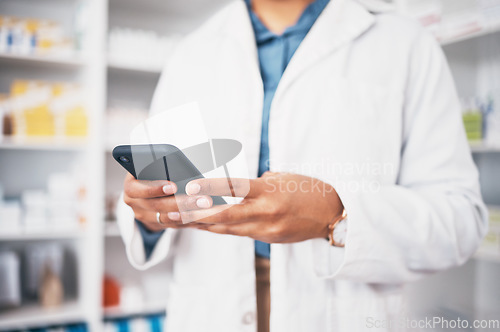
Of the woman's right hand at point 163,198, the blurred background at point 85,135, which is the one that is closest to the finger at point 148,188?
the woman's right hand at point 163,198

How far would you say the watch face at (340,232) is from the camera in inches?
19.3

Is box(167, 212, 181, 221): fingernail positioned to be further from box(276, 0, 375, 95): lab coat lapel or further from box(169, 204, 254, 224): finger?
box(276, 0, 375, 95): lab coat lapel

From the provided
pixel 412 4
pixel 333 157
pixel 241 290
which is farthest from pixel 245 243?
pixel 412 4

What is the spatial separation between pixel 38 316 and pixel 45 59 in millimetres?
982

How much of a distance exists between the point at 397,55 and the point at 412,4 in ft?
4.21

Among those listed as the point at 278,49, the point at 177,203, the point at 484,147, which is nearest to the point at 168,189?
the point at 177,203

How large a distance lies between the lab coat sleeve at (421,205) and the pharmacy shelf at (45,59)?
138 cm

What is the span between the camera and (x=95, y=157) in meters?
1.57

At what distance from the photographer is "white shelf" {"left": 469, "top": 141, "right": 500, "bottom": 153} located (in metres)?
1.38

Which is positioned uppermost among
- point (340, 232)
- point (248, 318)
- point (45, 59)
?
point (45, 59)

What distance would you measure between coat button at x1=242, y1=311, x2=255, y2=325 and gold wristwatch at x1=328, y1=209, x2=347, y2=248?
173mm

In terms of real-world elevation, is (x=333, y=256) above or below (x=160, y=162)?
below

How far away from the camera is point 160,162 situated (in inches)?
13.2

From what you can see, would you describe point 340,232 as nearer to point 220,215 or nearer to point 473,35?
point 220,215
